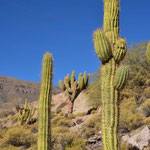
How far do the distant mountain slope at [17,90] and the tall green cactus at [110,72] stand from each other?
77.3 m

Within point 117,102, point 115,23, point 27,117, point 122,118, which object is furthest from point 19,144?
point 27,117

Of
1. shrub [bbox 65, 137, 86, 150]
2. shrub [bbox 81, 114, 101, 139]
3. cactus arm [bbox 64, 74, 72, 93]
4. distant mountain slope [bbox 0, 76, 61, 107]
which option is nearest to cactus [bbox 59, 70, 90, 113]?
cactus arm [bbox 64, 74, 72, 93]

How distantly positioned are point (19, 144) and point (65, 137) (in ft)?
8.83

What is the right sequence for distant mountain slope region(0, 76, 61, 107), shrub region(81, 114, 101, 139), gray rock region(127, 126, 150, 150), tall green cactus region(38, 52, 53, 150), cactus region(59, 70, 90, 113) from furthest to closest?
distant mountain slope region(0, 76, 61, 107) < cactus region(59, 70, 90, 113) < shrub region(81, 114, 101, 139) < gray rock region(127, 126, 150, 150) < tall green cactus region(38, 52, 53, 150)

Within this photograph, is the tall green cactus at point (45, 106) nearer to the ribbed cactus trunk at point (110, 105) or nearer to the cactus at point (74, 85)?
the ribbed cactus trunk at point (110, 105)

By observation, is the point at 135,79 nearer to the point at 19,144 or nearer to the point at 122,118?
the point at 122,118

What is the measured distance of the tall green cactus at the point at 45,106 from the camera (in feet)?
20.3

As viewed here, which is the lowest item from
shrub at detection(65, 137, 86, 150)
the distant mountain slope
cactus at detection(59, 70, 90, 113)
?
shrub at detection(65, 137, 86, 150)

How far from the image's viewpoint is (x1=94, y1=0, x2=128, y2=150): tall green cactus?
570cm

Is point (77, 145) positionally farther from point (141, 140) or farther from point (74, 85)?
point (74, 85)

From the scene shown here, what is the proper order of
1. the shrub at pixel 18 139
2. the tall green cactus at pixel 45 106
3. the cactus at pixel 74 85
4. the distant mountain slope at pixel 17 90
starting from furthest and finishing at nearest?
the distant mountain slope at pixel 17 90 → the cactus at pixel 74 85 → the shrub at pixel 18 139 → the tall green cactus at pixel 45 106

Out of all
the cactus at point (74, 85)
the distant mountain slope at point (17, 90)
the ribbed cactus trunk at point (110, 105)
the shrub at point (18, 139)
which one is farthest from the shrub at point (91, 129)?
the distant mountain slope at point (17, 90)

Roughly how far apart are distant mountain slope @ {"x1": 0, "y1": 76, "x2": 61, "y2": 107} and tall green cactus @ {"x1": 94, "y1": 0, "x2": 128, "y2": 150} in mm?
77314

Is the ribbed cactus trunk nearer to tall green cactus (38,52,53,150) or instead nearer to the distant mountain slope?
tall green cactus (38,52,53,150)
